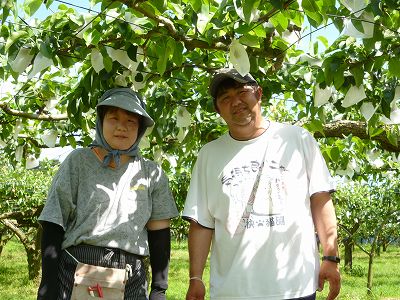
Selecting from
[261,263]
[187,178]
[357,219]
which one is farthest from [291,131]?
[357,219]

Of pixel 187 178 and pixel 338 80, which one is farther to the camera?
pixel 187 178

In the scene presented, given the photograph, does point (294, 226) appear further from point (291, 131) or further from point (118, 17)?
point (118, 17)

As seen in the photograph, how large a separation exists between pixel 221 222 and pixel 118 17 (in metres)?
0.70

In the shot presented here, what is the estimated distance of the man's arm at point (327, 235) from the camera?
1.71 meters

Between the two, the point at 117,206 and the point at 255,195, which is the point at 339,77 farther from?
the point at 117,206

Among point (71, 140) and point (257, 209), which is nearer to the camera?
point (257, 209)

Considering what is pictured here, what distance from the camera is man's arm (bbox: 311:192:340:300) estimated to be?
171cm

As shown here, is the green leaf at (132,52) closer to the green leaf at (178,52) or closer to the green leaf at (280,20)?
the green leaf at (178,52)

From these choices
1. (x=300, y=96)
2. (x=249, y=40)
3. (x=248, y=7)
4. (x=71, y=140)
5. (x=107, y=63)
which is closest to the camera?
(x=248, y=7)

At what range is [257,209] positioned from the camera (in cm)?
171

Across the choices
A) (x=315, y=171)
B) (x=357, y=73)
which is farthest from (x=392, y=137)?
(x=315, y=171)

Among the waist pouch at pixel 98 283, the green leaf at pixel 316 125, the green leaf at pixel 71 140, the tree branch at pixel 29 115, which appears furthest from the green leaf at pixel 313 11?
the green leaf at pixel 71 140

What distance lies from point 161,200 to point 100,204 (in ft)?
0.68

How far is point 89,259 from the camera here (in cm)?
160
